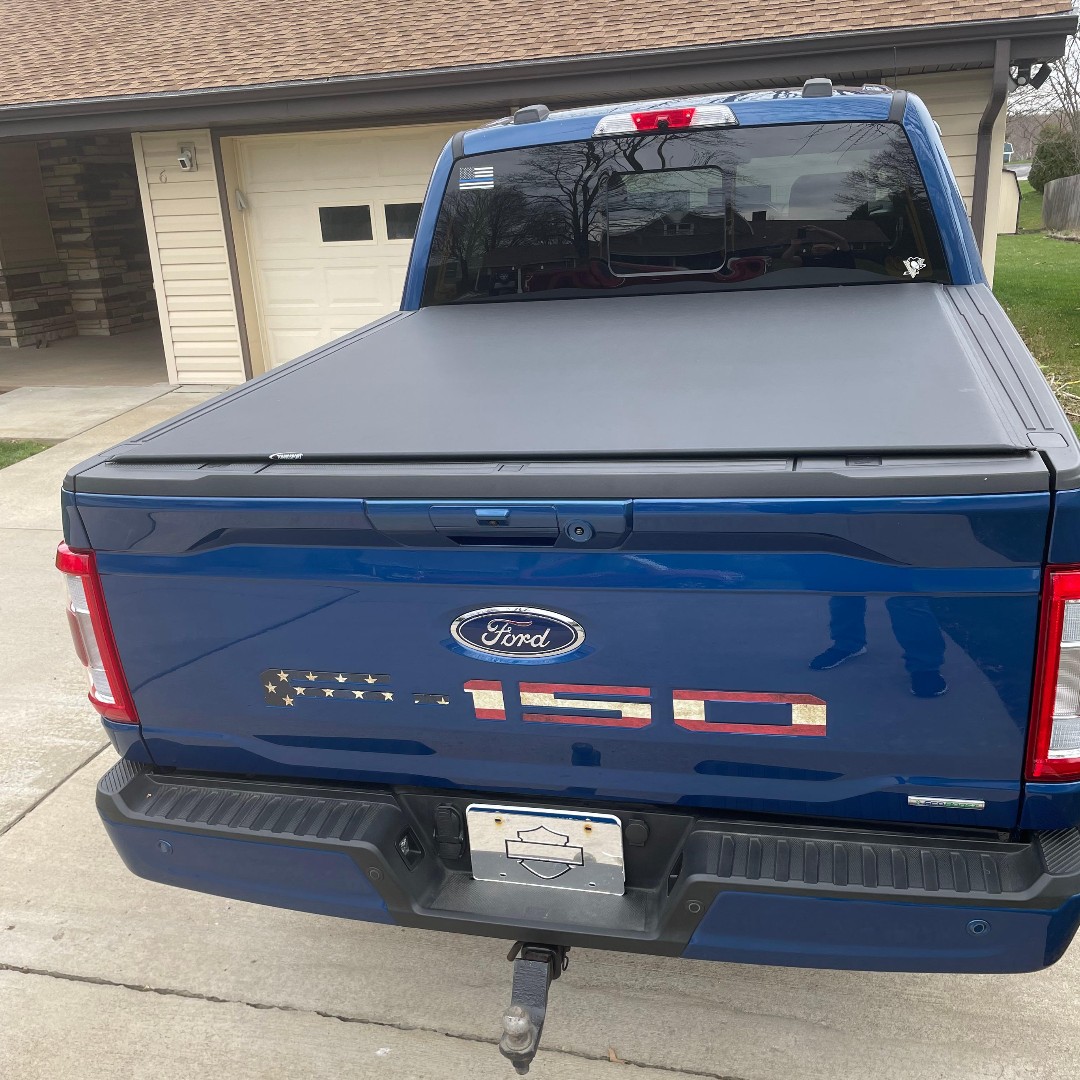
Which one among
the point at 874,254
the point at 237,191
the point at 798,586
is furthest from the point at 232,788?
the point at 237,191

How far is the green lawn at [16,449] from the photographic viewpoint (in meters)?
8.88

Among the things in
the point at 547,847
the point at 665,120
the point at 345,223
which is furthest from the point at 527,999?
the point at 345,223

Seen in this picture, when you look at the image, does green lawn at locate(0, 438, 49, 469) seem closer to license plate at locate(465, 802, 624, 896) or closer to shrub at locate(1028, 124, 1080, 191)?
license plate at locate(465, 802, 624, 896)

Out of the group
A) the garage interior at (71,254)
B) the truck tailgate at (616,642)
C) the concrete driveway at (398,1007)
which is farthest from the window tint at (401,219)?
the truck tailgate at (616,642)

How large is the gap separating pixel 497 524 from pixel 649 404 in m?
0.66

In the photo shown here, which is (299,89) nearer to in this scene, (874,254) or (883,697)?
(874,254)

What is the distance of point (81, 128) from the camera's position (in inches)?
410

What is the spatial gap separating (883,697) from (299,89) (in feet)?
30.1

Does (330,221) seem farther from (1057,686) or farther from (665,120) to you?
(1057,686)

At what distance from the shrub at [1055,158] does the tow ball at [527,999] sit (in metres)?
38.9

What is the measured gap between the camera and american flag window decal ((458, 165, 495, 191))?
161 inches

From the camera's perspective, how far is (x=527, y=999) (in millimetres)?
2324

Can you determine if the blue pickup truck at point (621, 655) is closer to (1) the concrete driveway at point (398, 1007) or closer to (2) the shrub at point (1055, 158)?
(1) the concrete driveway at point (398, 1007)

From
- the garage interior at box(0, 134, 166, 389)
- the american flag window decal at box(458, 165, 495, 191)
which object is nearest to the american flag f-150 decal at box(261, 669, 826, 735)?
the american flag window decal at box(458, 165, 495, 191)
